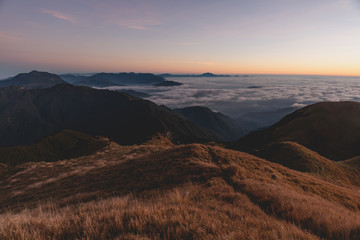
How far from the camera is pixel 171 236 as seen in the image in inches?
116

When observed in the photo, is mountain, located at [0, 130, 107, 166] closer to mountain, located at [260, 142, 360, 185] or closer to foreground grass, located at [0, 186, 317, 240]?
mountain, located at [260, 142, 360, 185]

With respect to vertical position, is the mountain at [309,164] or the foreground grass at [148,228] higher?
the foreground grass at [148,228]

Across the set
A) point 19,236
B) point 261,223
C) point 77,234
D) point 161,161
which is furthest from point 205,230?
point 161,161

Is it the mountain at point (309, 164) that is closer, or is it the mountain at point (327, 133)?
the mountain at point (309, 164)

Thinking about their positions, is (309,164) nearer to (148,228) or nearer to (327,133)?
(148,228)

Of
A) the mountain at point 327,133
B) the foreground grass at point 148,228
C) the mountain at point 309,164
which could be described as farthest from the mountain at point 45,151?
the mountain at point 327,133

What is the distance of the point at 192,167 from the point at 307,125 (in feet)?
261

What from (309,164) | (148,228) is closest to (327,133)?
(309,164)

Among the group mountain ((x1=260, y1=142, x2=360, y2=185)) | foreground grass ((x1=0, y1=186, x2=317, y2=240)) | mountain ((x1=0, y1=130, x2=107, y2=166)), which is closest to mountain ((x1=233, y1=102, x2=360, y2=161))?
mountain ((x1=260, y1=142, x2=360, y2=185))

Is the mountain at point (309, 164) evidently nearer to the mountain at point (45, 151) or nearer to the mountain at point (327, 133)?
the mountain at point (327, 133)

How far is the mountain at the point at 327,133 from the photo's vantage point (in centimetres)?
5744

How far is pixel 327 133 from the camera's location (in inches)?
2559

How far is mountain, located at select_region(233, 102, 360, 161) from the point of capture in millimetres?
57438

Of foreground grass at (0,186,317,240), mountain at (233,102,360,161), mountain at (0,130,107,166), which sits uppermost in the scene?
foreground grass at (0,186,317,240)
